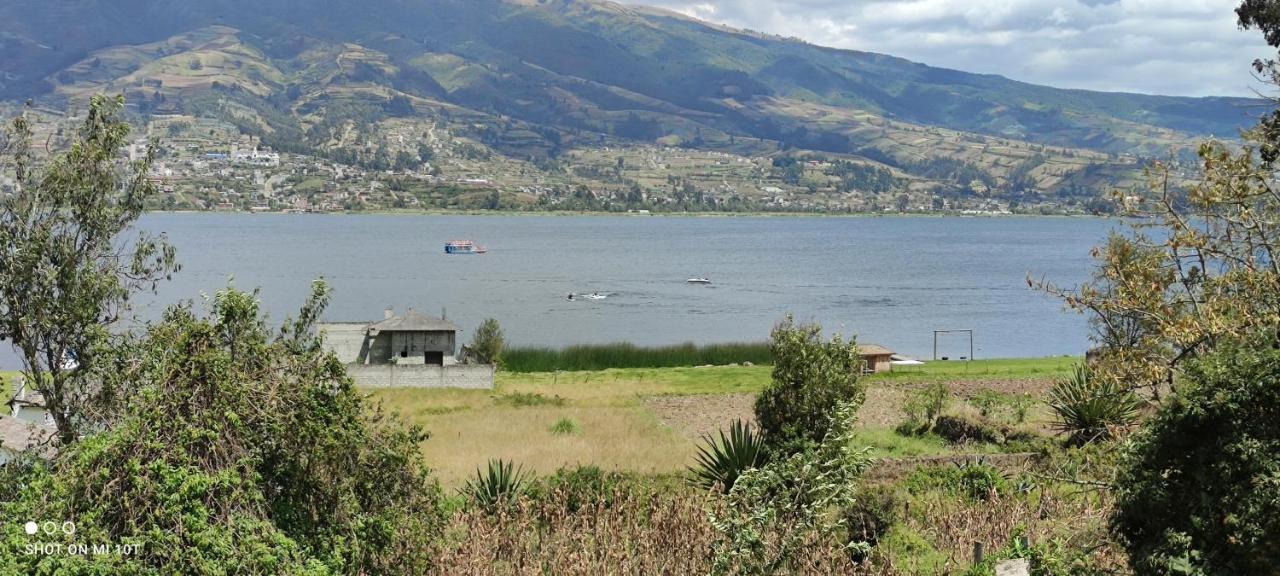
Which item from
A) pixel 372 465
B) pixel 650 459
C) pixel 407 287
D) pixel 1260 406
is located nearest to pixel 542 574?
pixel 372 465

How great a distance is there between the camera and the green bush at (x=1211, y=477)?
287 inches

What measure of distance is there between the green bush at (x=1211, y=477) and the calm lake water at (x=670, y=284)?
37429mm

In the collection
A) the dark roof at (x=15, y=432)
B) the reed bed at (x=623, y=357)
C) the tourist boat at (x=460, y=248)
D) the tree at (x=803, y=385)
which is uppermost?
the tourist boat at (x=460, y=248)

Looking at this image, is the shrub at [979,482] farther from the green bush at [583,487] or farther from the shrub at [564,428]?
the shrub at [564,428]

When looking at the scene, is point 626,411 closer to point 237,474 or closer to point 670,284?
point 237,474

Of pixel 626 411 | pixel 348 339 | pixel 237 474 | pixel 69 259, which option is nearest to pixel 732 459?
pixel 69 259

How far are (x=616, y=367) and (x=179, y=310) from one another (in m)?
38.4

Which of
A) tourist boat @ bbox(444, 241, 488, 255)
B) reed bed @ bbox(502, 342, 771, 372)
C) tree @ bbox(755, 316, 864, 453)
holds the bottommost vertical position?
reed bed @ bbox(502, 342, 771, 372)

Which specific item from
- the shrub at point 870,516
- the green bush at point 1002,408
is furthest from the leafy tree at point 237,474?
the green bush at point 1002,408

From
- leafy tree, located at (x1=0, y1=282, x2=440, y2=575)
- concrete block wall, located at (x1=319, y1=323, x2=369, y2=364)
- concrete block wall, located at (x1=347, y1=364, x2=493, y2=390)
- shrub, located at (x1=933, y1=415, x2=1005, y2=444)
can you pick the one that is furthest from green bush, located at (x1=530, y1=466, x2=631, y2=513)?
concrete block wall, located at (x1=319, y1=323, x2=369, y2=364)

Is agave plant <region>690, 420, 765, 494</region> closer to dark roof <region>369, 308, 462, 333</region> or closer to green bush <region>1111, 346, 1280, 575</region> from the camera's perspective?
green bush <region>1111, 346, 1280, 575</region>

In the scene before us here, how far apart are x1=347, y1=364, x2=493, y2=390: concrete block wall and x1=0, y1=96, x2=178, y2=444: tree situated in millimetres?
25723

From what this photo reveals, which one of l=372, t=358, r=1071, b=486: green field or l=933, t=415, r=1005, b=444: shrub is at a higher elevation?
l=933, t=415, r=1005, b=444: shrub

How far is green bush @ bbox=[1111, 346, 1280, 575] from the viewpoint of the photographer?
7.30 meters
